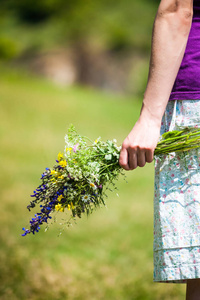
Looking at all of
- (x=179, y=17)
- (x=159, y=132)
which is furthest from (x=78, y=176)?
(x=179, y=17)

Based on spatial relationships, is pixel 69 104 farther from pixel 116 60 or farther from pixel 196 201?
pixel 196 201

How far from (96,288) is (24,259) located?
2.48ft

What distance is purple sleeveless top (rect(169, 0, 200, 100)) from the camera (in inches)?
62.2

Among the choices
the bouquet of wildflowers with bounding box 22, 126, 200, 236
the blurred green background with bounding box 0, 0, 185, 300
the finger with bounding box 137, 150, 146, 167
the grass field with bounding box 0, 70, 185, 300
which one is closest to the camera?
the finger with bounding box 137, 150, 146, 167

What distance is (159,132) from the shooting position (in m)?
1.57

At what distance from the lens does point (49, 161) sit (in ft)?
28.9

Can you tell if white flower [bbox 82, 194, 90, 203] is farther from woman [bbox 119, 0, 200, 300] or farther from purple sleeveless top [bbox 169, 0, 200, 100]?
purple sleeveless top [bbox 169, 0, 200, 100]

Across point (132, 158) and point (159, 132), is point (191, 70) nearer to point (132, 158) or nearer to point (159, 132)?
point (159, 132)

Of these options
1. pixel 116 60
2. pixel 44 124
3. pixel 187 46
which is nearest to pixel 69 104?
pixel 44 124

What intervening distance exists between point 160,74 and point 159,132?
201mm

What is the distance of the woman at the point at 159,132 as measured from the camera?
60.5 inches

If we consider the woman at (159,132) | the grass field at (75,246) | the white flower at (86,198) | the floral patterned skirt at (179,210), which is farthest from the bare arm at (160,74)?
the grass field at (75,246)

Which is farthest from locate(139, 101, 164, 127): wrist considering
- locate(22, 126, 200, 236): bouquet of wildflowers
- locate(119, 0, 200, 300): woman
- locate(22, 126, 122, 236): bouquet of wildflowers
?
locate(22, 126, 122, 236): bouquet of wildflowers

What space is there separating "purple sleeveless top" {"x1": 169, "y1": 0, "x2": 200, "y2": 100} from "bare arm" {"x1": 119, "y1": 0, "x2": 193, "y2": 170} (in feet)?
0.15
